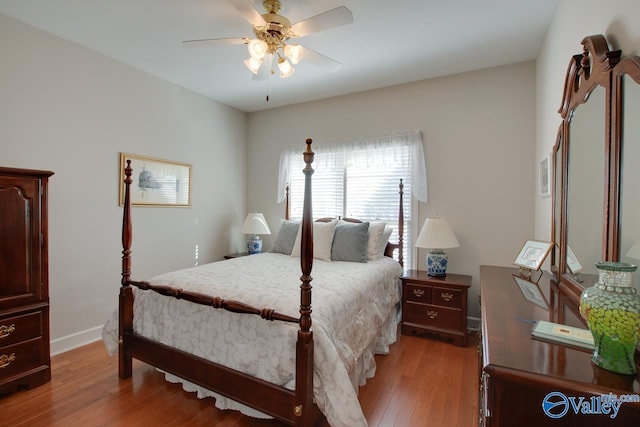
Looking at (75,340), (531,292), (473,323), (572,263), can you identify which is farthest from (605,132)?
(75,340)

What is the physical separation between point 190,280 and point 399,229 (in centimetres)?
220

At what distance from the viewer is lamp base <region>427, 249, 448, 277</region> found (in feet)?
10.0

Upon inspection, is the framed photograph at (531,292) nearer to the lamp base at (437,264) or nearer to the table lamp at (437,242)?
the table lamp at (437,242)

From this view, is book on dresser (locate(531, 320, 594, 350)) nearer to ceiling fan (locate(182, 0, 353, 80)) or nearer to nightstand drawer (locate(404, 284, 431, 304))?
ceiling fan (locate(182, 0, 353, 80))

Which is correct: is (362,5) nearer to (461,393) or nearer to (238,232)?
(461,393)

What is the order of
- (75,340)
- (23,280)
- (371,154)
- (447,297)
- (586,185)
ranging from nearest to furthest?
(586,185), (23,280), (75,340), (447,297), (371,154)

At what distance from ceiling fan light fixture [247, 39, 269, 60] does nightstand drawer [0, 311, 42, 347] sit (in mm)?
2338

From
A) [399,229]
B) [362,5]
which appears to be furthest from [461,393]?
[362,5]

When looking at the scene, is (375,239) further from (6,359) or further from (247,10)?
(6,359)

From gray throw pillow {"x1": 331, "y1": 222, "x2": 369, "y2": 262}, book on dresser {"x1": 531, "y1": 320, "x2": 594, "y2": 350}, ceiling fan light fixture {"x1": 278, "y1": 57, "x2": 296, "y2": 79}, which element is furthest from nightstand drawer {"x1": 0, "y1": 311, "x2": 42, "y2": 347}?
book on dresser {"x1": 531, "y1": 320, "x2": 594, "y2": 350}

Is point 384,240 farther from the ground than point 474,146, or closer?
closer

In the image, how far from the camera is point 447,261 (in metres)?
3.21

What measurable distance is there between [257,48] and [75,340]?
9.60ft

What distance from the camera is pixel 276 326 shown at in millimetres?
1631
